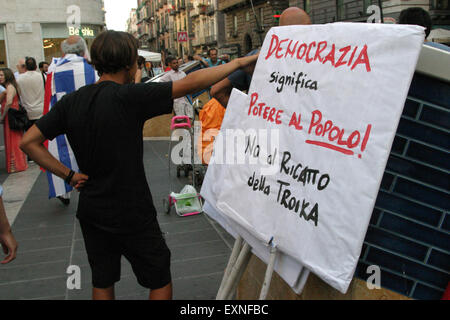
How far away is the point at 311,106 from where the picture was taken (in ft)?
6.46

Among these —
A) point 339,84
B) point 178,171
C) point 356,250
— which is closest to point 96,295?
point 356,250

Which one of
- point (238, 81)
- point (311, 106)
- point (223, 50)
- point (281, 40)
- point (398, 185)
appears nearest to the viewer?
point (398, 185)

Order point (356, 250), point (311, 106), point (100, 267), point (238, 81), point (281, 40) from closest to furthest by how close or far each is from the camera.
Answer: point (356, 250)
point (311, 106)
point (281, 40)
point (100, 267)
point (238, 81)

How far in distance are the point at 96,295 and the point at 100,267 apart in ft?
0.48

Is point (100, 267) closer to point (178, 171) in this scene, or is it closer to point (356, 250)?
point (356, 250)

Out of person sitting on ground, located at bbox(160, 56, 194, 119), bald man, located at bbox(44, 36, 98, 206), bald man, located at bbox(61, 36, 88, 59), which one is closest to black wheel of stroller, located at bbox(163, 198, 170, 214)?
bald man, located at bbox(44, 36, 98, 206)

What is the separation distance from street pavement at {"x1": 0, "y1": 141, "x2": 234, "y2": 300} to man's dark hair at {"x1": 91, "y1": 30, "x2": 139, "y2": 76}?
5.85ft

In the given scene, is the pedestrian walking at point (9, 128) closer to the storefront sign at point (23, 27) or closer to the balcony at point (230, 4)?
the storefront sign at point (23, 27)

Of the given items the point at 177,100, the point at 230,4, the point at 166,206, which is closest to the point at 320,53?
the point at 166,206

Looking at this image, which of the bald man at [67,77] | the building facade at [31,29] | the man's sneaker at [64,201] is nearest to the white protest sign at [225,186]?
the bald man at [67,77]

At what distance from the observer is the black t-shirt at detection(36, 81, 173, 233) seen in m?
2.27

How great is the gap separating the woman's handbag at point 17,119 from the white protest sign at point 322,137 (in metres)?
6.95

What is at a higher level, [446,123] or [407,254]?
[446,123]

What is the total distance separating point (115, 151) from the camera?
7.51 feet
